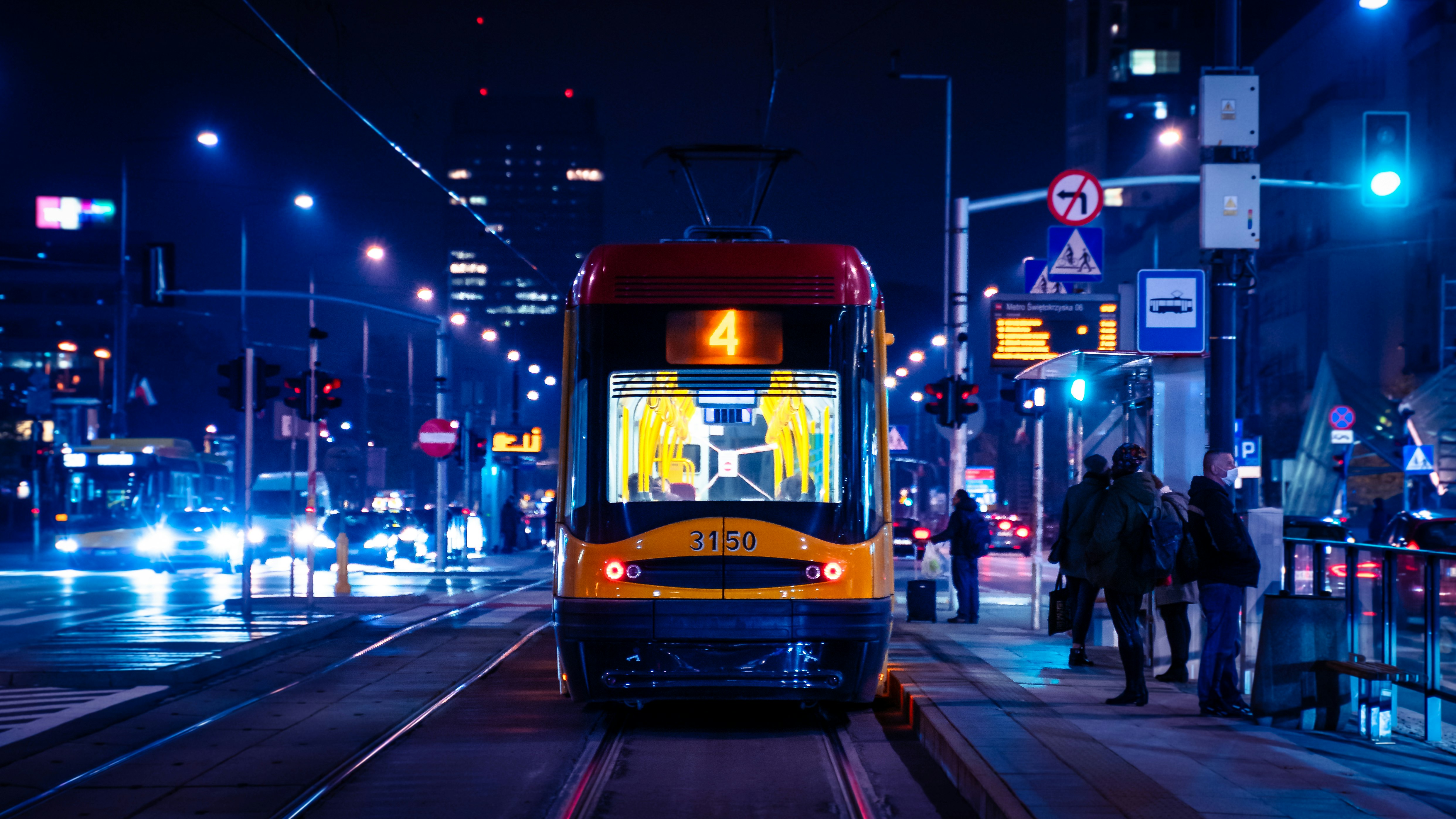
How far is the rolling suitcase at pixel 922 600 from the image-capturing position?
716 inches

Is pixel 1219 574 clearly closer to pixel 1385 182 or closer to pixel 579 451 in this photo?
pixel 579 451

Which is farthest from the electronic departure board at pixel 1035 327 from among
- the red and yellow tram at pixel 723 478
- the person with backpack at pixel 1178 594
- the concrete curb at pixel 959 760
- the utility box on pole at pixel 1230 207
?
the red and yellow tram at pixel 723 478

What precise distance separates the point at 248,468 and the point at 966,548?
888cm

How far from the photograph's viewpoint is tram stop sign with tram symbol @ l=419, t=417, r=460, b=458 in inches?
1094

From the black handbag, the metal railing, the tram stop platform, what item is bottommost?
the tram stop platform

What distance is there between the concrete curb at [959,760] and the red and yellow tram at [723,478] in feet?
1.73

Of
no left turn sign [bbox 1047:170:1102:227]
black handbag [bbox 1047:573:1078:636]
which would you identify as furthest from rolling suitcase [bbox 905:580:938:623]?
black handbag [bbox 1047:573:1078:636]

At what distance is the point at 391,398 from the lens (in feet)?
338

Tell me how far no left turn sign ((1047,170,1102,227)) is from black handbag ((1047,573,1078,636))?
19.9 feet

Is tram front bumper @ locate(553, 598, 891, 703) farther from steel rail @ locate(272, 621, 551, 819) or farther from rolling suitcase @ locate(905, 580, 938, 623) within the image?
rolling suitcase @ locate(905, 580, 938, 623)

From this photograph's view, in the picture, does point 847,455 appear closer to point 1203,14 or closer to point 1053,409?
point 1053,409

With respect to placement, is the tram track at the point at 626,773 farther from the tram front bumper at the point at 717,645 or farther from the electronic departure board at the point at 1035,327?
the electronic departure board at the point at 1035,327

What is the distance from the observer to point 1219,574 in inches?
375

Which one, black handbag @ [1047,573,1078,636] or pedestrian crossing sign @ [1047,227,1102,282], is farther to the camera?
pedestrian crossing sign @ [1047,227,1102,282]
